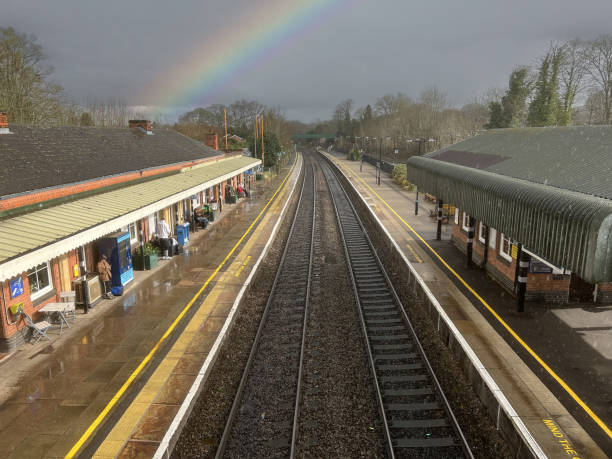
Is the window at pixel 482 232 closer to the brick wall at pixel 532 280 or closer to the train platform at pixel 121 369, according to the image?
the brick wall at pixel 532 280

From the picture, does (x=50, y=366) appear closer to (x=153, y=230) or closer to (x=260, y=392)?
(x=260, y=392)

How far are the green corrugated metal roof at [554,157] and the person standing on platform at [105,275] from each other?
510 inches

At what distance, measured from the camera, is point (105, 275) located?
13.4 meters

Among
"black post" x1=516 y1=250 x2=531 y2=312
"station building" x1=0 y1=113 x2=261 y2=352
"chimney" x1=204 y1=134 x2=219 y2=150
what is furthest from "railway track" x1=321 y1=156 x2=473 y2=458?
"chimney" x1=204 y1=134 x2=219 y2=150

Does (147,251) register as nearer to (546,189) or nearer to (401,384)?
(401,384)

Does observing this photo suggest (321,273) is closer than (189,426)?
No

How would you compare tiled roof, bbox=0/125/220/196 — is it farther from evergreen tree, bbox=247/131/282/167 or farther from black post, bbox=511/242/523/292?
evergreen tree, bbox=247/131/282/167

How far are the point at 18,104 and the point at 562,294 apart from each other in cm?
3811

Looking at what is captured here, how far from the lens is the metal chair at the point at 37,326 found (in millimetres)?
10383

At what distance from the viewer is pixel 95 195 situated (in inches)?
583

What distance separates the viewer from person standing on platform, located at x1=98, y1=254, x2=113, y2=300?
13.3m

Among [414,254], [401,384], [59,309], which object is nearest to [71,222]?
[59,309]

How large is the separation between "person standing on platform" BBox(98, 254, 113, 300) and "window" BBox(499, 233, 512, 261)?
513 inches

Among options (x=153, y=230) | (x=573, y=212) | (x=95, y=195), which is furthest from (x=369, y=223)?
(x=573, y=212)
